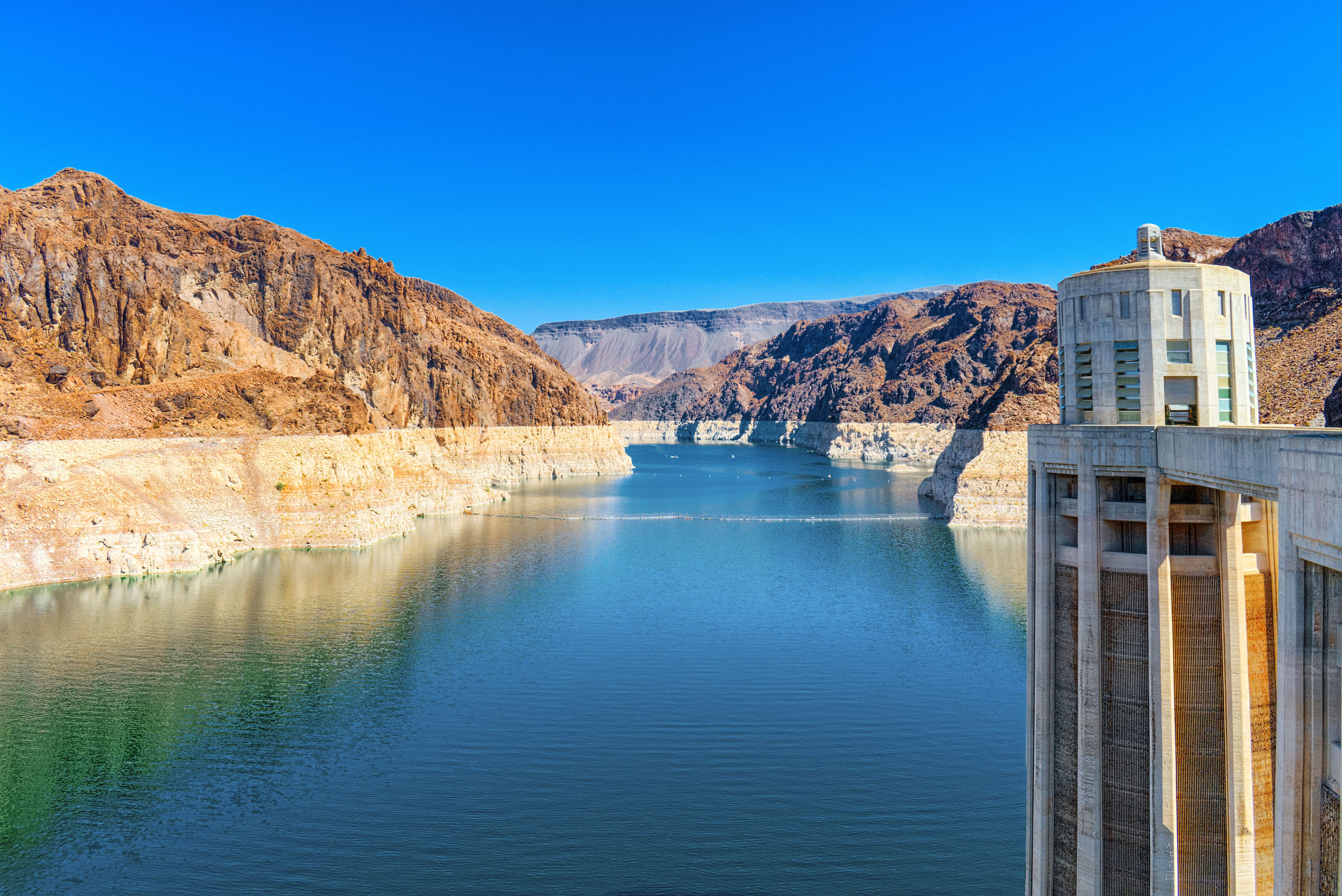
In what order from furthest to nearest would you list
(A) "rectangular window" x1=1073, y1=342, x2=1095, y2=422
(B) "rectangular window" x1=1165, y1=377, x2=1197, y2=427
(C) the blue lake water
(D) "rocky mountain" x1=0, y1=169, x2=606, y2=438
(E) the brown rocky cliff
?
(D) "rocky mountain" x1=0, y1=169, x2=606, y2=438 → (E) the brown rocky cliff → (C) the blue lake water → (A) "rectangular window" x1=1073, y1=342, x2=1095, y2=422 → (B) "rectangular window" x1=1165, y1=377, x2=1197, y2=427

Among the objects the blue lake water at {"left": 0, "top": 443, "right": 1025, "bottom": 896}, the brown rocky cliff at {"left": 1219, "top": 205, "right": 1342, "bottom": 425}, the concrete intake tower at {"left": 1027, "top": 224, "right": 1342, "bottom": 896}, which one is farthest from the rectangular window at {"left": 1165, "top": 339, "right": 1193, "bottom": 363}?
the brown rocky cliff at {"left": 1219, "top": 205, "right": 1342, "bottom": 425}

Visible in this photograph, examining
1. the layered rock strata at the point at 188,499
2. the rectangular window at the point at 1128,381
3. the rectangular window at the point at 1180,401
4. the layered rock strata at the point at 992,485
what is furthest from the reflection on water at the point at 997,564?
the layered rock strata at the point at 188,499

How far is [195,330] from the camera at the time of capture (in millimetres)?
102438

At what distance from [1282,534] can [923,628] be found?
3818cm

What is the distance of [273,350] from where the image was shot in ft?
366

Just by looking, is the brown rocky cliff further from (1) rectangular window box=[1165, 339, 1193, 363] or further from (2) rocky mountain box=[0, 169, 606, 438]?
(2) rocky mountain box=[0, 169, 606, 438]

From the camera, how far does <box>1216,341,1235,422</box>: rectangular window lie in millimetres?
15922

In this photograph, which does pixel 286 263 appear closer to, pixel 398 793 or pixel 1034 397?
pixel 1034 397

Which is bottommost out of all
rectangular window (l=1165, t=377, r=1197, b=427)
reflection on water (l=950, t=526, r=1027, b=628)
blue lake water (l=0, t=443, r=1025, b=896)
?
blue lake water (l=0, t=443, r=1025, b=896)

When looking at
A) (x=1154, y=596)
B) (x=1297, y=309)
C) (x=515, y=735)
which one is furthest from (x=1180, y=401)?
(x=1297, y=309)

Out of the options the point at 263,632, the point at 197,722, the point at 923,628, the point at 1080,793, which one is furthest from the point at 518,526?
the point at 1080,793

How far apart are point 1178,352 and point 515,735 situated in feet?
79.7

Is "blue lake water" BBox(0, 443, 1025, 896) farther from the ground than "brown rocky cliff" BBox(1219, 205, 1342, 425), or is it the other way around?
"brown rocky cliff" BBox(1219, 205, 1342, 425)

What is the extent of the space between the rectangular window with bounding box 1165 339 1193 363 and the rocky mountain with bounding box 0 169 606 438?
259 ft
